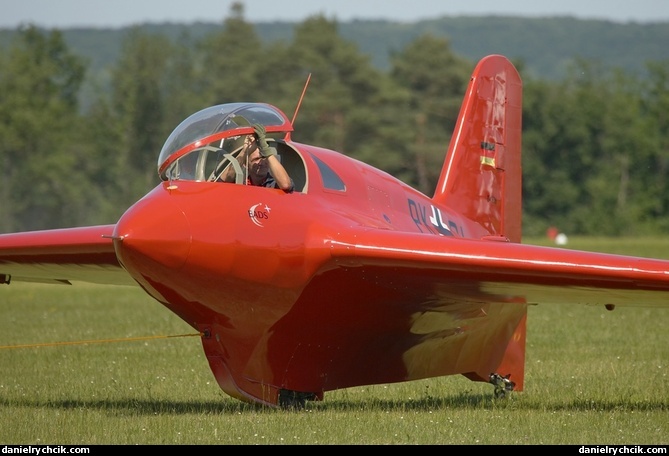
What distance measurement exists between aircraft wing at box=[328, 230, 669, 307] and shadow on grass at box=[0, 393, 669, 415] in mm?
2117

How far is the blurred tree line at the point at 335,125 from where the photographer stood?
8094cm

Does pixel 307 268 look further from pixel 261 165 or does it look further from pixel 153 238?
pixel 153 238

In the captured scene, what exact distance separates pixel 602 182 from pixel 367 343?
3070 inches

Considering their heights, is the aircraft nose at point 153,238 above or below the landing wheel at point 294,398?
above

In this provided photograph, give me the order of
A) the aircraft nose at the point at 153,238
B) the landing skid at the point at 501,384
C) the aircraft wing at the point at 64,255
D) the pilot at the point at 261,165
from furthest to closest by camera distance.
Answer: the landing skid at the point at 501,384 → the aircraft wing at the point at 64,255 → the pilot at the point at 261,165 → the aircraft nose at the point at 153,238

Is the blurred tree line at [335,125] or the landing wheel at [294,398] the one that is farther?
the blurred tree line at [335,125]

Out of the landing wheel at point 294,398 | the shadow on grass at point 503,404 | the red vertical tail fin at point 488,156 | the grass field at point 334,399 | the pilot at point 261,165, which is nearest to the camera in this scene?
the grass field at point 334,399

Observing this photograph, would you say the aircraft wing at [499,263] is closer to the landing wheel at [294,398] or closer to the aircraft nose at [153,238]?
the aircraft nose at [153,238]

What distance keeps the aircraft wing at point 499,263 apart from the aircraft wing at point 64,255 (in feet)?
8.54

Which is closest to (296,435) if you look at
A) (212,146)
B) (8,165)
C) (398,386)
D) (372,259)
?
(372,259)

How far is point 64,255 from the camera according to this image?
41.5 feet

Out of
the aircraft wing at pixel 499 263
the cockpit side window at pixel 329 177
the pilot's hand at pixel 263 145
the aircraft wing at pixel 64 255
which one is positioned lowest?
the aircraft wing at pixel 64 255

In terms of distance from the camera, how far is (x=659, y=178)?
88500mm

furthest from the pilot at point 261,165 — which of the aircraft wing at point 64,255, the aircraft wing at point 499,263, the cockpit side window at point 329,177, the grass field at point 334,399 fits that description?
the grass field at point 334,399
